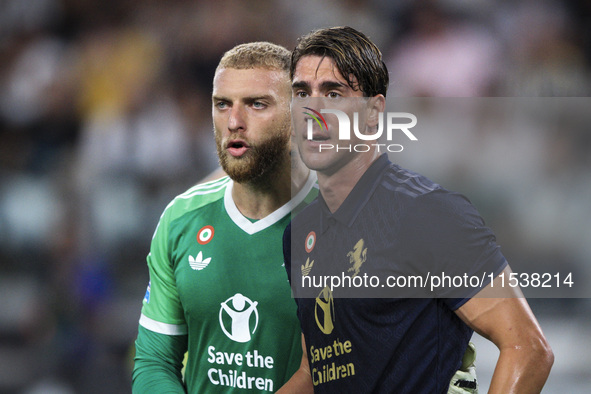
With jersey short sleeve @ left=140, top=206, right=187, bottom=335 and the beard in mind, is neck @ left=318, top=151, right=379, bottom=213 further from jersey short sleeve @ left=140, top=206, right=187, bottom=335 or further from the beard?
jersey short sleeve @ left=140, top=206, right=187, bottom=335

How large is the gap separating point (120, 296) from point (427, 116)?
2.90 metres

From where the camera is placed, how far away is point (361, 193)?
1.99m

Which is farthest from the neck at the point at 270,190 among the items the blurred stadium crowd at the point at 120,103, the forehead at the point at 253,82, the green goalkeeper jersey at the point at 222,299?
the blurred stadium crowd at the point at 120,103

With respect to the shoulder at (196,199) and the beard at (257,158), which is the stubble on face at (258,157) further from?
the shoulder at (196,199)

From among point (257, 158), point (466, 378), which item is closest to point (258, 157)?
point (257, 158)

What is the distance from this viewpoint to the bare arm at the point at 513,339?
1592mm

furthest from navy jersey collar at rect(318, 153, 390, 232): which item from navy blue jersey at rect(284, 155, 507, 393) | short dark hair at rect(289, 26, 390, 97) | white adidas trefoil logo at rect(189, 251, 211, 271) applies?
white adidas trefoil logo at rect(189, 251, 211, 271)

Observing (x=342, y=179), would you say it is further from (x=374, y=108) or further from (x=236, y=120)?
(x=236, y=120)

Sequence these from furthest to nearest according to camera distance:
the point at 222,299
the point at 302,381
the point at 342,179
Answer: the point at 222,299 → the point at 302,381 → the point at 342,179

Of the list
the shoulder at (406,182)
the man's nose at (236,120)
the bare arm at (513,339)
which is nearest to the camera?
the bare arm at (513,339)

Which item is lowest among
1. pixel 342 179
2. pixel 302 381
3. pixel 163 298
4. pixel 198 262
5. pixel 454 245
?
pixel 302 381

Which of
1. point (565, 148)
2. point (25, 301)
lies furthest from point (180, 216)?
point (25, 301)

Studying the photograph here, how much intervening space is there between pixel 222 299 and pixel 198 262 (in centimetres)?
17

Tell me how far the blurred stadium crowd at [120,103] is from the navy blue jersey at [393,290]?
2224 mm
